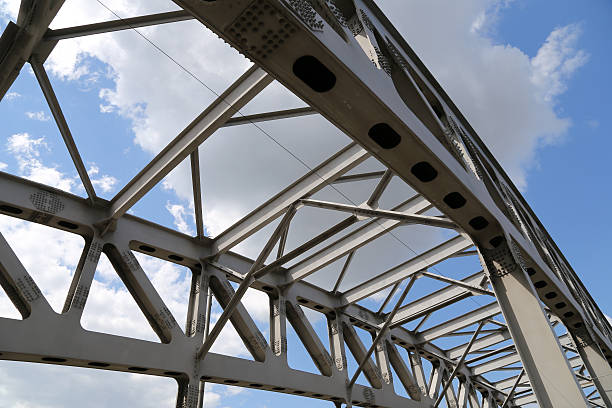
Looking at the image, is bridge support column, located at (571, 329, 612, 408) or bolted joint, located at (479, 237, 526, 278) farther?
bridge support column, located at (571, 329, 612, 408)

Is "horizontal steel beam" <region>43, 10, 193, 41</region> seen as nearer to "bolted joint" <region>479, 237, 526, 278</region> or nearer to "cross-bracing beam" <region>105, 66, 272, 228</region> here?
"cross-bracing beam" <region>105, 66, 272, 228</region>

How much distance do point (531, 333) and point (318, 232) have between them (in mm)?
5452

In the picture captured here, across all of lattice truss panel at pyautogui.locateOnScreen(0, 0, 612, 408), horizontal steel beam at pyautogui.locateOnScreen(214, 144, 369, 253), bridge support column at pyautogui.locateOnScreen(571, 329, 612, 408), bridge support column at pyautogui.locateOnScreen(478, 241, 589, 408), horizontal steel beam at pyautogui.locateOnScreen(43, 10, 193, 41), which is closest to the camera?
lattice truss panel at pyautogui.locateOnScreen(0, 0, 612, 408)

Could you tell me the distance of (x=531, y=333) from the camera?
596 cm

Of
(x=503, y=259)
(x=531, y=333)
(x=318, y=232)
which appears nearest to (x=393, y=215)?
(x=503, y=259)

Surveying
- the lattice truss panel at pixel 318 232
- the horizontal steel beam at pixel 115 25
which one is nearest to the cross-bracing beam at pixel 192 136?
the lattice truss panel at pixel 318 232

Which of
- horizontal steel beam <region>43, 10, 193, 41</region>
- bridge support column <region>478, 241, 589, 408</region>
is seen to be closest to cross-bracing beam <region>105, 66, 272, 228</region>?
horizontal steel beam <region>43, 10, 193, 41</region>

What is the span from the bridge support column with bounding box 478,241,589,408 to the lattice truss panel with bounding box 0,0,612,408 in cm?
2

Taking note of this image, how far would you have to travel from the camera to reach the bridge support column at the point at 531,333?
18.0ft

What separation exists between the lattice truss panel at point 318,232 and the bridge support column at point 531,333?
0.02m

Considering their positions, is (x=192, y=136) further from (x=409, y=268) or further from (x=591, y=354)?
(x=591, y=354)

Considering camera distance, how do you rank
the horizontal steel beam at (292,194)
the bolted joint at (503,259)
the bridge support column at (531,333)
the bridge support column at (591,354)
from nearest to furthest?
the bridge support column at (531,333) → the bolted joint at (503,259) → the horizontal steel beam at (292,194) → the bridge support column at (591,354)

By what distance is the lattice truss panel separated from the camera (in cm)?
423

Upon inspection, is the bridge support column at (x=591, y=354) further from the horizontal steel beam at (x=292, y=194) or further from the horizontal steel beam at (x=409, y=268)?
the horizontal steel beam at (x=292, y=194)
